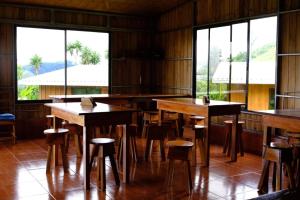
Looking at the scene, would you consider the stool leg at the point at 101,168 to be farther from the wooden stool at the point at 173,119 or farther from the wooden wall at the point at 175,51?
the wooden wall at the point at 175,51

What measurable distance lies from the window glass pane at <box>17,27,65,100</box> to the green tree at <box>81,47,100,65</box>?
1.79 ft

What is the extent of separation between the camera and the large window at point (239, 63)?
21.1 ft

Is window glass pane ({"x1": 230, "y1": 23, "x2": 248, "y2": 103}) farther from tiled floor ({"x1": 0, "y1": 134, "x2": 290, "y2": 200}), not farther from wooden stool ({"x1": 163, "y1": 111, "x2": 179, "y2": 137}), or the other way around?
tiled floor ({"x1": 0, "y1": 134, "x2": 290, "y2": 200})

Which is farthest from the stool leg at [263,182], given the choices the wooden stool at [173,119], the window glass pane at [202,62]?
the window glass pane at [202,62]

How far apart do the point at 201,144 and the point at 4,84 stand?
4.83 metres

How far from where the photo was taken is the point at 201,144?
18.4 ft

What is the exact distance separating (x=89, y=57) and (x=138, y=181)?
5045 mm

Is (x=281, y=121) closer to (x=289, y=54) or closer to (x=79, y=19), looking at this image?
(x=289, y=54)

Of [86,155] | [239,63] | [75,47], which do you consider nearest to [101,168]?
[86,155]

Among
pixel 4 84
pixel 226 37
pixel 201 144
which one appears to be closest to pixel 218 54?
pixel 226 37

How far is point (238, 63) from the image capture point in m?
7.10

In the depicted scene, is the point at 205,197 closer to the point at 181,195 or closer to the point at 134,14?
the point at 181,195

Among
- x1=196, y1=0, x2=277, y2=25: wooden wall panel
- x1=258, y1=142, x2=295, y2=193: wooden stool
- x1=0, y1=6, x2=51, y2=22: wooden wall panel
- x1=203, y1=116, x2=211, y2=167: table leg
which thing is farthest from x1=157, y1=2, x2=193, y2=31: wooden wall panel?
x1=258, y1=142, x2=295, y2=193: wooden stool

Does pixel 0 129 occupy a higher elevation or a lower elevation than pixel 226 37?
lower
